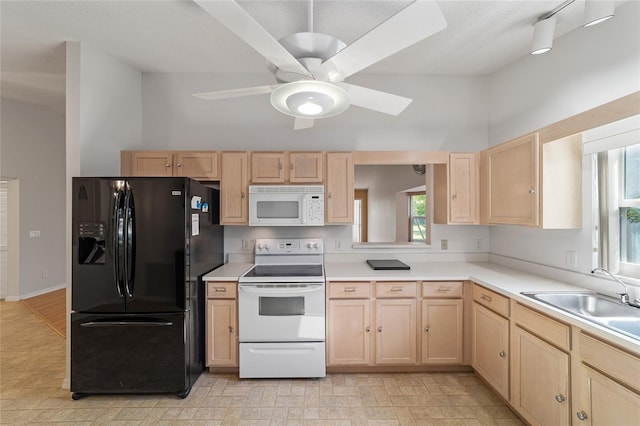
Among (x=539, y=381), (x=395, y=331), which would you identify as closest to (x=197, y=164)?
(x=395, y=331)

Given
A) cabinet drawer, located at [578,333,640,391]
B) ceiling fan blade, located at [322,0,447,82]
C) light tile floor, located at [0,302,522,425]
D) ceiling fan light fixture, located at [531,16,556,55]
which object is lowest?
light tile floor, located at [0,302,522,425]

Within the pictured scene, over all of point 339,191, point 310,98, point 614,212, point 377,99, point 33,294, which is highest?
point 377,99

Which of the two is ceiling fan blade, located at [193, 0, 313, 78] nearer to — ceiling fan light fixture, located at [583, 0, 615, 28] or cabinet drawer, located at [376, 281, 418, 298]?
cabinet drawer, located at [376, 281, 418, 298]

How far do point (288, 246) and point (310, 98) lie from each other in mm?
1935

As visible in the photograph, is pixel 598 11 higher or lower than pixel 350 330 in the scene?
higher

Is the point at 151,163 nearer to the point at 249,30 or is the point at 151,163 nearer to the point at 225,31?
the point at 225,31

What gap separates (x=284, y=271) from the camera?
8.83 ft

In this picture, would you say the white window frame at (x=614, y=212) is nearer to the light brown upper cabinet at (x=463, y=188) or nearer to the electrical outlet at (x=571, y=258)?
the electrical outlet at (x=571, y=258)

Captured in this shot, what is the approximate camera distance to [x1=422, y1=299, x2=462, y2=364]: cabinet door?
2504 mm

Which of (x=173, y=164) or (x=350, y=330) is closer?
(x=350, y=330)

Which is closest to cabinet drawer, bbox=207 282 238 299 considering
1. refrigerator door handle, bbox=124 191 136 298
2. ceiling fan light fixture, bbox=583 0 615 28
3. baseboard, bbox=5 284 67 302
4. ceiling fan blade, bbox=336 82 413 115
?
refrigerator door handle, bbox=124 191 136 298

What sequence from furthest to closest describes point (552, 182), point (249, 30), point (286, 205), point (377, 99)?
point (286, 205)
point (552, 182)
point (377, 99)
point (249, 30)

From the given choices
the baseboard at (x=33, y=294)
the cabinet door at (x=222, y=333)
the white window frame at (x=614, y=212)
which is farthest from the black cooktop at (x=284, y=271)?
the baseboard at (x=33, y=294)

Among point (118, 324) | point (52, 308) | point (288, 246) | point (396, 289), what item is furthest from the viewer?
point (52, 308)
